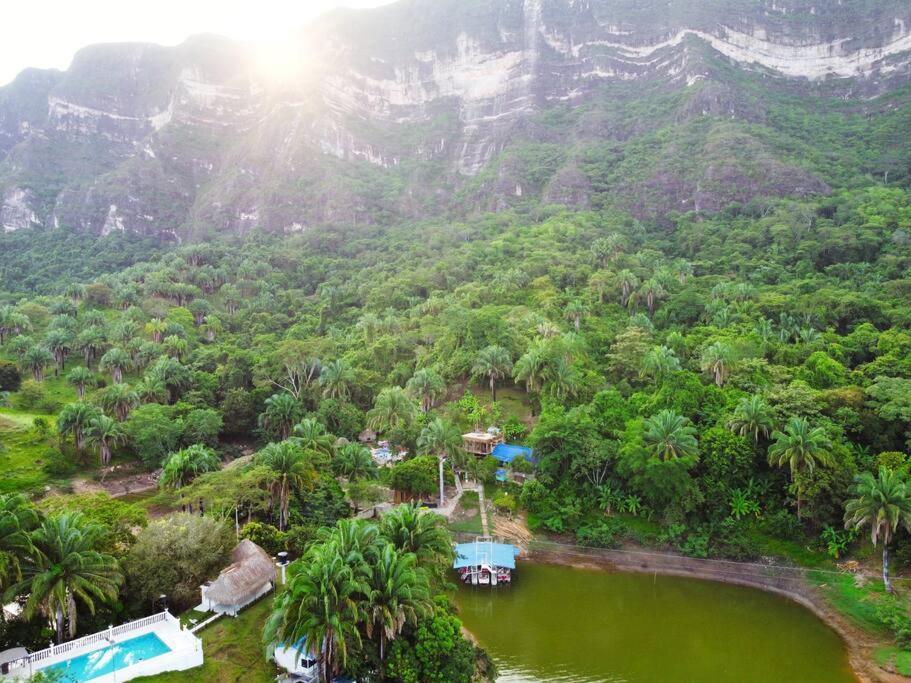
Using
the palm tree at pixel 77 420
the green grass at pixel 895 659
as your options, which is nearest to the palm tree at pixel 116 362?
the palm tree at pixel 77 420

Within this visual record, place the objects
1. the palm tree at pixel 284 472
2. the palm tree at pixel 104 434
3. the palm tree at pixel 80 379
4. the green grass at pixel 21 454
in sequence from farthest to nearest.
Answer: the palm tree at pixel 80 379
the palm tree at pixel 104 434
the green grass at pixel 21 454
the palm tree at pixel 284 472

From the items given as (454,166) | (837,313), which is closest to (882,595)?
(837,313)

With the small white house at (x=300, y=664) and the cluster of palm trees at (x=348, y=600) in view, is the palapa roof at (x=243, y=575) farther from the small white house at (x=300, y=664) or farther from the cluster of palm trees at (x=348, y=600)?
the small white house at (x=300, y=664)

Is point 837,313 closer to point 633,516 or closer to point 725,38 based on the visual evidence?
point 633,516

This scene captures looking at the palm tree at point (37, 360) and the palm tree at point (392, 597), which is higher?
the palm tree at point (37, 360)

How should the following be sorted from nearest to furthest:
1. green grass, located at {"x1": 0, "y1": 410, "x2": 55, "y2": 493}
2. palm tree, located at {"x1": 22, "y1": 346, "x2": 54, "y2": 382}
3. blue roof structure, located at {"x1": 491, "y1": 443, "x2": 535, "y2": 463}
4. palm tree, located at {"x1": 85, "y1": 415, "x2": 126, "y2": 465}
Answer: green grass, located at {"x1": 0, "y1": 410, "x2": 55, "y2": 493}, palm tree, located at {"x1": 85, "y1": 415, "x2": 126, "y2": 465}, blue roof structure, located at {"x1": 491, "y1": 443, "x2": 535, "y2": 463}, palm tree, located at {"x1": 22, "y1": 346, "x2": 54, "y2": 382}

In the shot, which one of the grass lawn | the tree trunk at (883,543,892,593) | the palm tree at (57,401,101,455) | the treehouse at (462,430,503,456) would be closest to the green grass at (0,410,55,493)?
the palm tree at (57,401,101,455)

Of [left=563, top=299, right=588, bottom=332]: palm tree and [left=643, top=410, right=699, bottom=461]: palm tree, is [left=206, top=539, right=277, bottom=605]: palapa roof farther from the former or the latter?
[left=563, top=299, right=588, bottom=332]: palm tree
